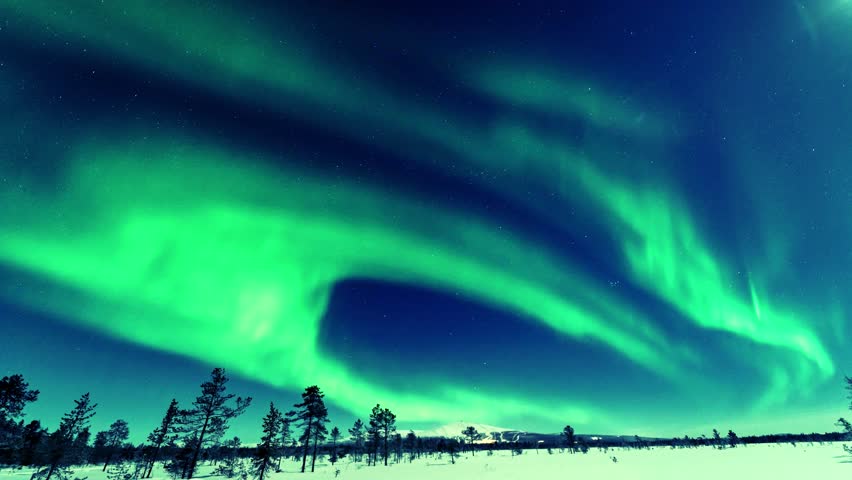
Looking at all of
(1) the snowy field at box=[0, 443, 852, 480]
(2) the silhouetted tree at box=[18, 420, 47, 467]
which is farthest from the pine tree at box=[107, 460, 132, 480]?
(2) the silhouetted tree at box=[18, 420, 47, 467]

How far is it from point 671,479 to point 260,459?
35.8 m

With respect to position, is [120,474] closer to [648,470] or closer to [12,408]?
[12,408]

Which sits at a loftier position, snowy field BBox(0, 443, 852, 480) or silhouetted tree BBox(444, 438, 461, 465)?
silhouetted tree BBox(444, 438, 461, 465)

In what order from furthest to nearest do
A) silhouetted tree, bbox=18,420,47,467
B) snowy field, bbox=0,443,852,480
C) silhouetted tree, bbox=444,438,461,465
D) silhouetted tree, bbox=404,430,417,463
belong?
1. silhouetted tree, bbox=404,430,417,463
2. silhouetted tree, bbox=444,438,461,465
3. silhouetted tree, bbox=18,420,47,467
4. snowy field, bbox=0,443,852,480

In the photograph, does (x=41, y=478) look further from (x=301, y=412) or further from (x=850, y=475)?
(x=850, y=475)

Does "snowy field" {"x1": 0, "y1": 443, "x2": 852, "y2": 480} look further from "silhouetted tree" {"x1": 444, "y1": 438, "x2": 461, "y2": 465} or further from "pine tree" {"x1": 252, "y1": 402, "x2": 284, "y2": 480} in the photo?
"silhouetted tree" {"x1": 444, "y1": 438, "x2": 461, "y2": 465}

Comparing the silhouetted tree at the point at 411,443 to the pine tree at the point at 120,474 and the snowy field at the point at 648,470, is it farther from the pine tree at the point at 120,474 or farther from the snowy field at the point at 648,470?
the pine tree at the point at 120,474

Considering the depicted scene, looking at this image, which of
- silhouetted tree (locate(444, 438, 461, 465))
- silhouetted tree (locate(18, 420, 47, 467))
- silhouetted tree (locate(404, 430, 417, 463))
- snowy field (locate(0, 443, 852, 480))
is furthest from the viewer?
silhouetted tree (locate(404, 430, 417, 463))

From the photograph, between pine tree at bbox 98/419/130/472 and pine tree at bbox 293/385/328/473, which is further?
pine tree at bbox 98/419/130/472

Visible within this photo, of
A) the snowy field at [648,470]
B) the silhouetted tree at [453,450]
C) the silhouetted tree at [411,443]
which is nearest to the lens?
the snowy field at [648,470]

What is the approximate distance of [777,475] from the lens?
88.6 feet

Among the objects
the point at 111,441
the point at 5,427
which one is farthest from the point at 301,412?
the point at 111,441

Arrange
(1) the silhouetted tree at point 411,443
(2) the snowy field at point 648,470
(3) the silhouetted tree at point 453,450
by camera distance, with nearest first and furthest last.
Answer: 1. (2) the snowy field at point 648,470
2. (3) the silhouetted tree at point 453,450
3. (1) the silhouetted tree at point 411,443

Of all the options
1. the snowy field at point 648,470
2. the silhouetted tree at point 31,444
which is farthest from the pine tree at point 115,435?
the snowy field at point 648,470
